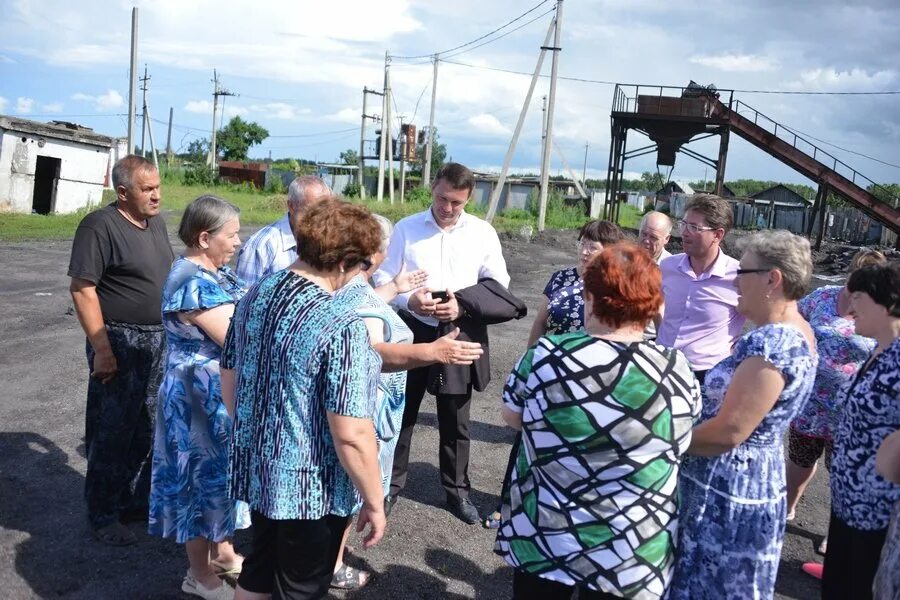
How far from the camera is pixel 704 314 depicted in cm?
411

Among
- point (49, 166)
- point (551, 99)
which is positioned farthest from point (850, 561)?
point (49, 166)

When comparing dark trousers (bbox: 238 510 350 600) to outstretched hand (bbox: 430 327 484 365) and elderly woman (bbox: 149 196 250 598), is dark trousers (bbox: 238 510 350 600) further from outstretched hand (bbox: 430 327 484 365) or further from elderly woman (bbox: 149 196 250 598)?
elderly woman (bbox: 149 196 250 598)

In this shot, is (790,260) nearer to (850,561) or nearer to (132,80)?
(850,561)

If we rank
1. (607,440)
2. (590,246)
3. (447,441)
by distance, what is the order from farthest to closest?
(447,441), (590,246), (607,440)

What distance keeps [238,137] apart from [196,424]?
214 ft

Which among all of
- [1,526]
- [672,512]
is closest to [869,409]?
[672,512]

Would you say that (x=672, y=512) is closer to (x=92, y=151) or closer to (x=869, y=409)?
(x=869, y=409)

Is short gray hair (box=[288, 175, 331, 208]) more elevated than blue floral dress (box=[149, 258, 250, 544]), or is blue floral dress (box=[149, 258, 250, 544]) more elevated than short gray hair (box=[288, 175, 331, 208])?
short gray hair (box=[288, 175, 331, 208])

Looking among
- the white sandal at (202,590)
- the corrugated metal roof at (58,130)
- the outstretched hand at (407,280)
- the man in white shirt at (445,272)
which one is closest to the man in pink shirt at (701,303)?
the man in white shirt at (445,272)

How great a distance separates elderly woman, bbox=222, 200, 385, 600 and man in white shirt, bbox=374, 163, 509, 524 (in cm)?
184

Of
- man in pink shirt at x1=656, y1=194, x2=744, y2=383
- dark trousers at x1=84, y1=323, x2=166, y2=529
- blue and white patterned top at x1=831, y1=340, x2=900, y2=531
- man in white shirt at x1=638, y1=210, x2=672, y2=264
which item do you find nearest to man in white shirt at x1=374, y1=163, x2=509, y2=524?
man in white shirt at x1=638, y1=210, x2=672, y2=264

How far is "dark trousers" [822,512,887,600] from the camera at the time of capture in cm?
263

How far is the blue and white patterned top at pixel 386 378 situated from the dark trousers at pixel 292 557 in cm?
58

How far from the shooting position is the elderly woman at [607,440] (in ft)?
6.81
